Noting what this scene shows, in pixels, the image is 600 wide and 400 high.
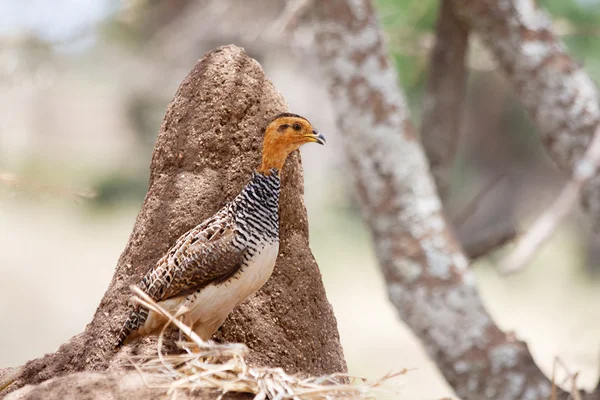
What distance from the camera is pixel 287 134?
1.95 metres

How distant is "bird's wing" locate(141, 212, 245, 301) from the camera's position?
1943 millimetres

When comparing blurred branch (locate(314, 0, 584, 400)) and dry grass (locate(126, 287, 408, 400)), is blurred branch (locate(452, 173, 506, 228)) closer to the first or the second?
blurred branch (locate(314, 0, 584, 400))

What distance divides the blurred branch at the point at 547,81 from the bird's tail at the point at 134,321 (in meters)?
2.40

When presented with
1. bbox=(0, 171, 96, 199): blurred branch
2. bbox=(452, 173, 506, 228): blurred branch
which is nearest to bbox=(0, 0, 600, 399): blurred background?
bbox=(452, 173, 506, 228): blurred branch

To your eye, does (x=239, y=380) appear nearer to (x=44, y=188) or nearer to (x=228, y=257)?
(x=228, y=257)

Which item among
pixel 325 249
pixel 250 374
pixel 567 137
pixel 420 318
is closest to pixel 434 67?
pixel 567 137

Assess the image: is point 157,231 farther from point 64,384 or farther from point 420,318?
point 420,318

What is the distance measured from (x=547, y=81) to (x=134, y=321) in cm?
254

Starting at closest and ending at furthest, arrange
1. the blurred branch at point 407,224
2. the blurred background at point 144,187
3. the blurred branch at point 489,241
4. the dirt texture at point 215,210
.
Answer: the dirt texture at point 215,210 < the blurred branch at point 407,224 < the blurred branch at point 489,241 < the blurred background at point 144,187

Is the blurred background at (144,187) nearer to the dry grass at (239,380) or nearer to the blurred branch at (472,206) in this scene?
the blurred branch at (472,206)

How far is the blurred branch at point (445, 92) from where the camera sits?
14.7 feet

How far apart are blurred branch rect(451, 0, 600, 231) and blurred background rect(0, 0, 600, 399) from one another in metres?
3.38

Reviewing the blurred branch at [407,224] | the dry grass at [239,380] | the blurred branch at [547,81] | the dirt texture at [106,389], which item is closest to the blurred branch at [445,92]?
the blurred branch at [547,81]

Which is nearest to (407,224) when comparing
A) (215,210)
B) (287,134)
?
(215,210)
